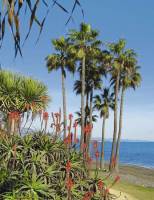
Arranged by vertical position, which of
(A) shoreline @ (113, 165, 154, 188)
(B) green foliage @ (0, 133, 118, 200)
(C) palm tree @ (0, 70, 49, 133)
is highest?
(C) palm tree @ (0, 70, 49, 133)

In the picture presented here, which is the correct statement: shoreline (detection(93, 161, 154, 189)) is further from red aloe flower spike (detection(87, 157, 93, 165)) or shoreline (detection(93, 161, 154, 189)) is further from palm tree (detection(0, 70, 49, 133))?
red aloe flower spike (detection(87, 157, 93, 165))

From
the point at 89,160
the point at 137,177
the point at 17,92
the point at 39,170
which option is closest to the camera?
the point at 39,170

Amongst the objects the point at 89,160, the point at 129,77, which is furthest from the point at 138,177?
the point at 89,160

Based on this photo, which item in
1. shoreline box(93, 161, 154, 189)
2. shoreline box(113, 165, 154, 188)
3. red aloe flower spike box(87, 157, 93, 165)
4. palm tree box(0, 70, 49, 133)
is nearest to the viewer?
red aloe flower spike box(87, 157, 93, 165)

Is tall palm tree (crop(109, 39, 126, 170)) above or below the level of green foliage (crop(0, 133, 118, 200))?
above

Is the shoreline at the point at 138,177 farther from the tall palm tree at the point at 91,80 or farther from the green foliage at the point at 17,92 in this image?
the green foliage at the point at 17,92

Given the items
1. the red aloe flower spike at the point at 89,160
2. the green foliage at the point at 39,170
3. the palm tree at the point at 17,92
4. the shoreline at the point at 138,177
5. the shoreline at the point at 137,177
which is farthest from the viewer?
the shoreline at the point at 138,177

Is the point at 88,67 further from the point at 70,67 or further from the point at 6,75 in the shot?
the point at 6,75

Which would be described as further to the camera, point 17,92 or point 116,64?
point 116,64

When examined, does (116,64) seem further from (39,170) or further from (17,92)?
(39,170)

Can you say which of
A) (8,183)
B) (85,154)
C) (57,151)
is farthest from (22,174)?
(85,154)

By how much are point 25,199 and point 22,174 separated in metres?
0.77

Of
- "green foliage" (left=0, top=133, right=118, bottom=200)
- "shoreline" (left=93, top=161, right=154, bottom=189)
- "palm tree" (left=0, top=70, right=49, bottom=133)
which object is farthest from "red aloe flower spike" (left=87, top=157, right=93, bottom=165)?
"shoreline" (left=93, top=161, right=154, bottom=189)

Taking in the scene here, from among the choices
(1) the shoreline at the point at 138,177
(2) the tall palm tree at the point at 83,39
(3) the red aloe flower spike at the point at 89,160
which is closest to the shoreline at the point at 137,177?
(1) the shoreline at the point at 138,177
